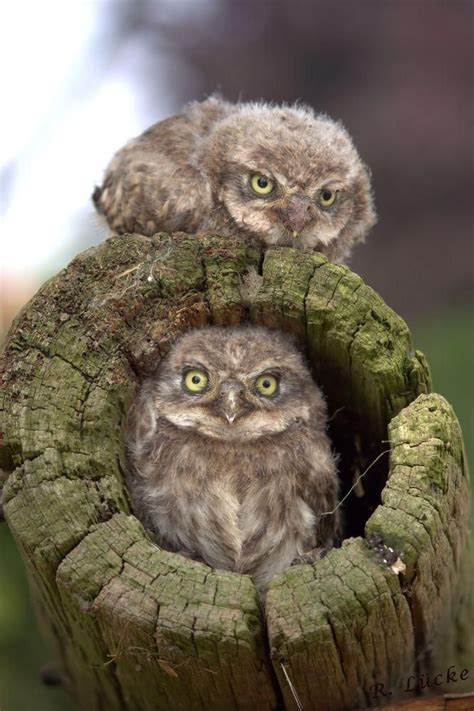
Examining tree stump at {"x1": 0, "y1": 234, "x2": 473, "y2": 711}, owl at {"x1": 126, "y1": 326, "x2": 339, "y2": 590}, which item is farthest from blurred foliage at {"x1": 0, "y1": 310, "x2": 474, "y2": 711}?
owl at {"x1": 126, "y1": 326, "x2": 339, "y2": 590}

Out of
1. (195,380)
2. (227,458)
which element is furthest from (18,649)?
(195,380)

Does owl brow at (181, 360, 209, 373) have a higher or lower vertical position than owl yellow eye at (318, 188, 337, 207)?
lower

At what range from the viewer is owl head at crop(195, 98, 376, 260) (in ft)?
8.16

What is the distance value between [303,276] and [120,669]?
1052 millimetres

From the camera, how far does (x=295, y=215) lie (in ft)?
8.03

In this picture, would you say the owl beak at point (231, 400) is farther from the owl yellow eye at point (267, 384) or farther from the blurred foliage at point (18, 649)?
the blurred foliage at point (18, 649)

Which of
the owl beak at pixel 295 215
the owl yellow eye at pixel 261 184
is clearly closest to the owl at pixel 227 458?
the owl beak at pixel 295 215

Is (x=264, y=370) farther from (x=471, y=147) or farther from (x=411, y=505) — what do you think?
(x=471, y=147)

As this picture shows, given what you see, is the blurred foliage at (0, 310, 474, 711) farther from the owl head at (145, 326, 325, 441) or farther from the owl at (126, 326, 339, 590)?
the owl head at (145, 326, 325, 441)

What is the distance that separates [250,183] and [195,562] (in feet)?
3.89

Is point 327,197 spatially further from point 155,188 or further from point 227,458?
point 227,458

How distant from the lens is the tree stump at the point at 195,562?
1.82m

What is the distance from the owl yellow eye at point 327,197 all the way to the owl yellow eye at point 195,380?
70 centimetres

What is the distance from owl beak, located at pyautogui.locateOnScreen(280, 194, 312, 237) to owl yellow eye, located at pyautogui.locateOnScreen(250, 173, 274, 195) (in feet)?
0.27
